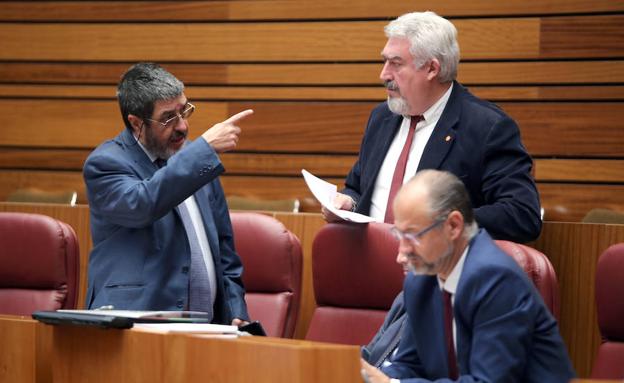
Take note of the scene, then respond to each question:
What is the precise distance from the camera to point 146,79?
9.77ft

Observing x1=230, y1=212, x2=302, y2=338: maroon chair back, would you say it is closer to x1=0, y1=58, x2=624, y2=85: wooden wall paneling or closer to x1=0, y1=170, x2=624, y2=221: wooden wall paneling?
x1=0, y1=170, x2=624, y2=221: wooden wall paneling

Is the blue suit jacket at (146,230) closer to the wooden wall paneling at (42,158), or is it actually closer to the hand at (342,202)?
the hand at (342,202)

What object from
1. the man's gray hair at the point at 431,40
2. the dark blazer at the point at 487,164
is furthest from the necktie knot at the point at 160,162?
the man's gray hair at the point at 431,40

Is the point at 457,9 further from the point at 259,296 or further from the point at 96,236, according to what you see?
Answer: the point at 96,236

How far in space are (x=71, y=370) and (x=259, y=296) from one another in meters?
0.92

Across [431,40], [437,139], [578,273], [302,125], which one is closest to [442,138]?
[437,139]

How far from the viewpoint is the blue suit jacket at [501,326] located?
77.2 inches

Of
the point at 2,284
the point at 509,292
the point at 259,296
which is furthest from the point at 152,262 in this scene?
the point at 509,292

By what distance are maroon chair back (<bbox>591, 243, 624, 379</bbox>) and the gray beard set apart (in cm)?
78

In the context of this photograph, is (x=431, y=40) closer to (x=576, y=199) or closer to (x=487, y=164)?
(x=487, y=164)

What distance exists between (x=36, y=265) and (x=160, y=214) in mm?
606

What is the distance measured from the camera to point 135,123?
2990 millimetres

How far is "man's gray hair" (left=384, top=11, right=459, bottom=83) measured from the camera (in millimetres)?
3035

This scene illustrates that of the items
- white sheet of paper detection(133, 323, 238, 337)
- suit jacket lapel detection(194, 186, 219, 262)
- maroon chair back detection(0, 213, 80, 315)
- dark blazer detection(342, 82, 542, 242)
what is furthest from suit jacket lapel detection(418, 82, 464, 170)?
maroon chair back detection(0, 213, 80, 315)
